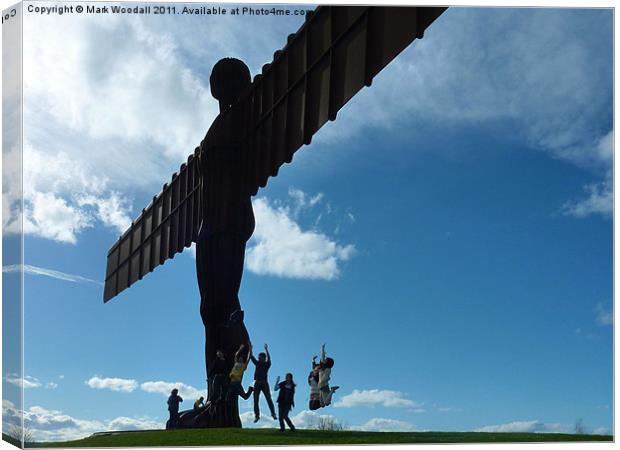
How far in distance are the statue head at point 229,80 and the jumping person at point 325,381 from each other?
4.87m

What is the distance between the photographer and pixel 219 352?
15.4 meters

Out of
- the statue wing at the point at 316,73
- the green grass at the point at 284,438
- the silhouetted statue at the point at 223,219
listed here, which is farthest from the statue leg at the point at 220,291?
the statue wing at the point at 316,73

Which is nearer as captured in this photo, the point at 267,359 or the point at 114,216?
the point at 267,359

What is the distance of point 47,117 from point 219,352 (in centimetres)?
477

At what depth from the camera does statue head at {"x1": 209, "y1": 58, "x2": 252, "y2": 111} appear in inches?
619

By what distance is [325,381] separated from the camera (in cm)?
1480

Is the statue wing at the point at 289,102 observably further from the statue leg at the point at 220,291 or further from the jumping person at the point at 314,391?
the jumping person at the point at 314,391

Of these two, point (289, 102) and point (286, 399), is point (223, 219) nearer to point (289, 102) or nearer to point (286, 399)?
point (289, 102)

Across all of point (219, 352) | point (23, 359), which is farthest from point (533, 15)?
point (23, 359)

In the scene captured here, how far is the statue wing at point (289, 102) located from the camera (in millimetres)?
13406

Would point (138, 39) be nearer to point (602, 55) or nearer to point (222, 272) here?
point (222, 272)

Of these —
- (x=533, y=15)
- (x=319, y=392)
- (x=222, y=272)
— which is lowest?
(x=319, y=392)

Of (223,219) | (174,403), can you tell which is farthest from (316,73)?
(174,403)

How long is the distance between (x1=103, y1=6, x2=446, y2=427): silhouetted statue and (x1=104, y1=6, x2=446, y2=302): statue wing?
0.02 metres
